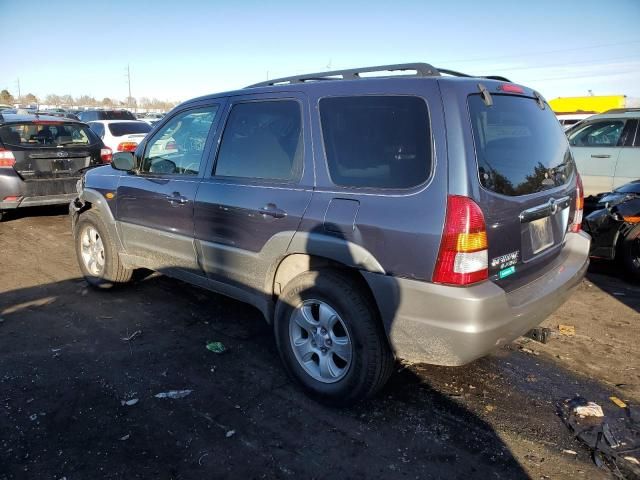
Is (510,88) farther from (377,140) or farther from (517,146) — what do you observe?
(377,140)

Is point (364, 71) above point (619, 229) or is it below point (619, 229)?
above

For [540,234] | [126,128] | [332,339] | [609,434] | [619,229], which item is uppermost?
[126,128]

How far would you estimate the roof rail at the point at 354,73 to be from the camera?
9.34ft

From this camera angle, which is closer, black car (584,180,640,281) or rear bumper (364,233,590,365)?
rear bumper (364,233,590,365)

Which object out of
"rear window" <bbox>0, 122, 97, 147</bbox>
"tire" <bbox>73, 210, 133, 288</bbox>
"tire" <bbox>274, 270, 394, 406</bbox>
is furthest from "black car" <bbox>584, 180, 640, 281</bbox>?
"rear window" <bbox>0, 122, 97, 147</bbox>

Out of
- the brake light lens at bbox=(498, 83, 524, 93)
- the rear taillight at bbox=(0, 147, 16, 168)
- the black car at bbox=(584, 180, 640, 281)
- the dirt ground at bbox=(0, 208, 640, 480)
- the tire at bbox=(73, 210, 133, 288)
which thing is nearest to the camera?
the dirt ground at bbox=(0, 208, 640, 480)

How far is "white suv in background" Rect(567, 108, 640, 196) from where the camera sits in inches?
306

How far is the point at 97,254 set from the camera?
16.5 ft

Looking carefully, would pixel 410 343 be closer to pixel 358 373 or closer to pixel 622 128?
pixel 358 373

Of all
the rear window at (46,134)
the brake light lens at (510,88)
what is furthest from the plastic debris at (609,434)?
the rear window at (46,134)

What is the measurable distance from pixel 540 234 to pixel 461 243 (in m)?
0.83

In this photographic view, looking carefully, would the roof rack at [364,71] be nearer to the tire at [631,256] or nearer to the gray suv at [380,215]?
the gray suv at [380,215]

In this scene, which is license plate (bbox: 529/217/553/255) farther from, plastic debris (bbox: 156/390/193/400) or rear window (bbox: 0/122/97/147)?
rear window (bbox: 0/122/97/147)

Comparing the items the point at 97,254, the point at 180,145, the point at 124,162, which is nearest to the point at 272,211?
the point at 180,145
